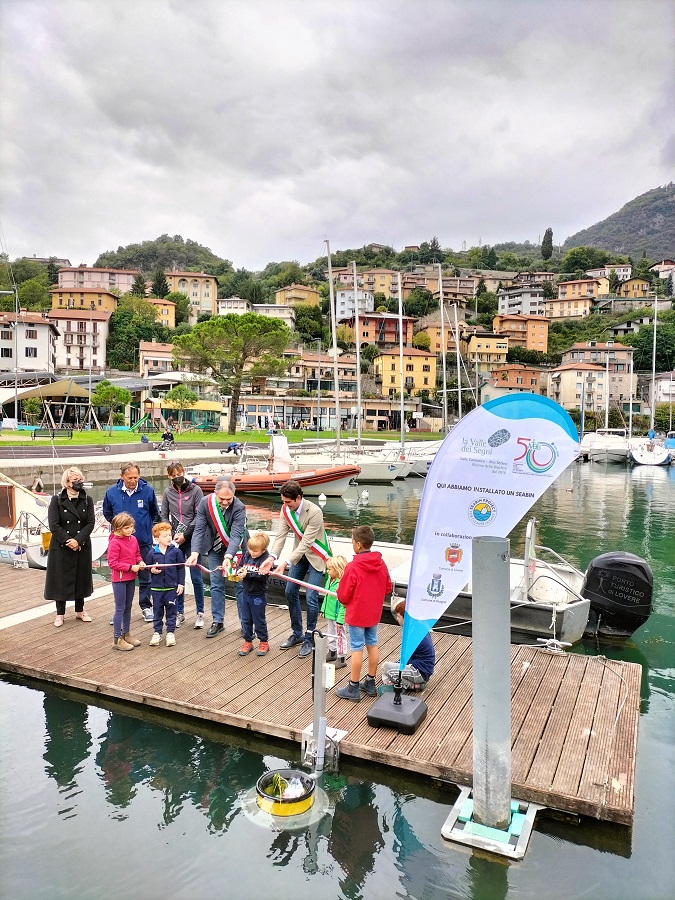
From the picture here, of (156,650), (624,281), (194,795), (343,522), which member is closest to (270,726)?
(194,795)

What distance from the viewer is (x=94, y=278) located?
122688 millimetres

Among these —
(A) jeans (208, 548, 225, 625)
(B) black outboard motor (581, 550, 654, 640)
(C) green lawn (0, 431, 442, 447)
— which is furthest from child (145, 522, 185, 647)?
(C) green lawn (0, 431, 442, 447)

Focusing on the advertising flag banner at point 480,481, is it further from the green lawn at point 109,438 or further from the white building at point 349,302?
the white building at point 349,302

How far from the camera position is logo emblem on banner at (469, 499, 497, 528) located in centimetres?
505

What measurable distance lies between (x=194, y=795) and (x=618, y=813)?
324 centimetres

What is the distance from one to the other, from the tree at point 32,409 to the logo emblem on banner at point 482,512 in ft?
180

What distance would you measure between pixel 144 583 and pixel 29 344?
254 feet

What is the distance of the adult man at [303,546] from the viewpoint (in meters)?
6.65

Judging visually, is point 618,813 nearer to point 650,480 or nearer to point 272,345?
point 650,480

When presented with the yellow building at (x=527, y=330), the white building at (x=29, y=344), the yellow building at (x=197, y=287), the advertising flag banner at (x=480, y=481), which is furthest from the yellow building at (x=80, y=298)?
the advertising flag banner at (x=480, y=481)

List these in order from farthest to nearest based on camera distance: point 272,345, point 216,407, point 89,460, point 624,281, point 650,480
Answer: point 624,281 < point 216,407 < point 272,345 < point 650,480 < point 89,460

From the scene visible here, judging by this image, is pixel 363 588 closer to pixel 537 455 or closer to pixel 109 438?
pixel 537 455

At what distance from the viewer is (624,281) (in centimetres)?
13612

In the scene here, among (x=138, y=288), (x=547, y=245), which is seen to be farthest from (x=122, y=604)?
(x=547, y=245)
